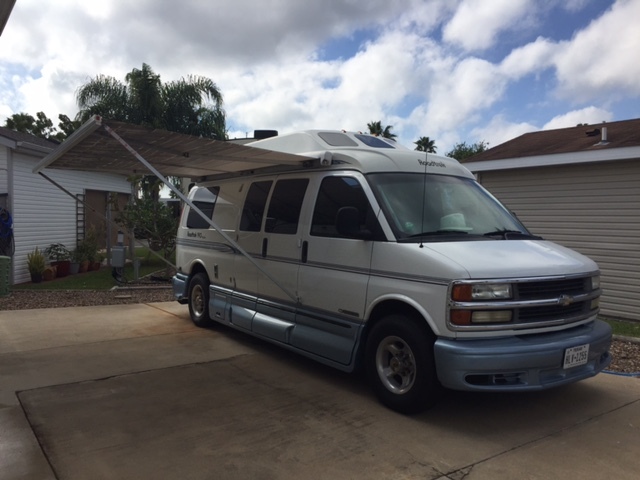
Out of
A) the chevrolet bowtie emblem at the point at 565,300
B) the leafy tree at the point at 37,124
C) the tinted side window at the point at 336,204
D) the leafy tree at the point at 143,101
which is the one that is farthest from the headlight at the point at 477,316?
the leafy tree at the point at 37,124

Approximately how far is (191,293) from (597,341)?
5.72 m

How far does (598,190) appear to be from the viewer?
9352 millimetres

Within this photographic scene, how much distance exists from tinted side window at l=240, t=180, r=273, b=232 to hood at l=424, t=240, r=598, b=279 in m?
2.68

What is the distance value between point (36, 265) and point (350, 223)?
10.4 m

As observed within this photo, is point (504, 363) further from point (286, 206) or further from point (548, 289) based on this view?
point (286, 206)

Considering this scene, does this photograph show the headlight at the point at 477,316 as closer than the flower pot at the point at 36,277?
Yes

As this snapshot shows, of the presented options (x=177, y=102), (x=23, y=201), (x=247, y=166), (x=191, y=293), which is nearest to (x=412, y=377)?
(x=247, y=166)

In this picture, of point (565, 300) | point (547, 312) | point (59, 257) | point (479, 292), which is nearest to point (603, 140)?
point (565, 300)

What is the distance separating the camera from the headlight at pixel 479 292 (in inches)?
152

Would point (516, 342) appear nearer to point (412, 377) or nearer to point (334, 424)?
point (412, 377)

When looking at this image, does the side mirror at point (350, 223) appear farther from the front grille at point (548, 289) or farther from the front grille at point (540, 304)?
the front grille at point (548, 289)

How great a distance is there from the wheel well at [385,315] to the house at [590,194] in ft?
20.9

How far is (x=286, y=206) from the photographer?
593cm

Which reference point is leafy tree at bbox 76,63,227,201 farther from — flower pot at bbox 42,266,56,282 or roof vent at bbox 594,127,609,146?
roof vent at bbox 594,127,609,146
